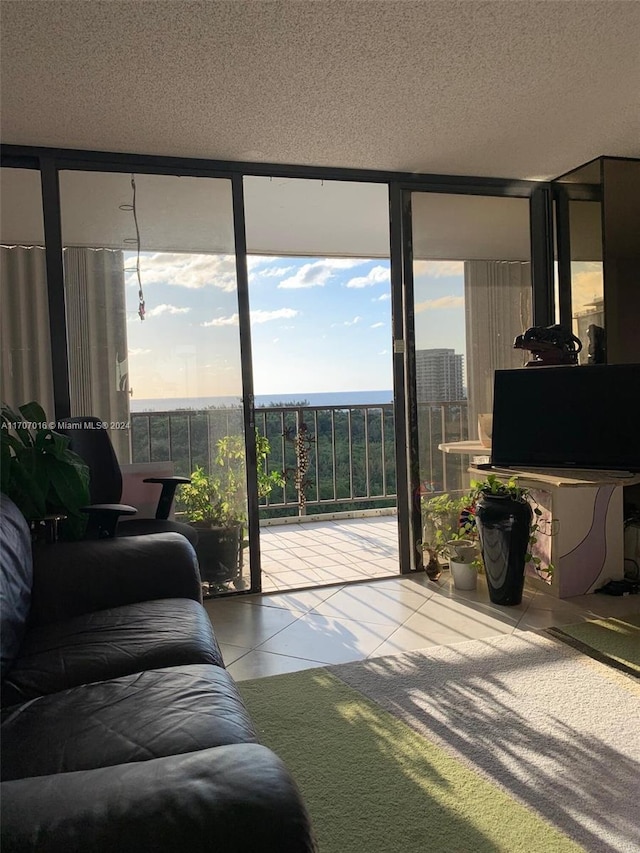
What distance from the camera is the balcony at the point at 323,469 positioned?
11.7 ft

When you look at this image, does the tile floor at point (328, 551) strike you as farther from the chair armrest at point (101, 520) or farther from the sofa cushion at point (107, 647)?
the sofa cushion at point (107, 647)

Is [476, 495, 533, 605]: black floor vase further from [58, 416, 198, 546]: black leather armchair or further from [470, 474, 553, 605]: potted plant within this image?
[58, 416, 198, 546]: black leather armchair

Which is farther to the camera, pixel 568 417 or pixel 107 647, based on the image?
pixel 568 417

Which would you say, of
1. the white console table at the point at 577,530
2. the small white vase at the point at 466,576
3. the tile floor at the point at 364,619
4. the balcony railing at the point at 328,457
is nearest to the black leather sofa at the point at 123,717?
the tile floor at the point at 364,619

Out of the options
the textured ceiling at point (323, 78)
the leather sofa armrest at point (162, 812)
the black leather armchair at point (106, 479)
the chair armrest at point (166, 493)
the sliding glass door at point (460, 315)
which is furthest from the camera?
the sliding glass door at point (460, 315)

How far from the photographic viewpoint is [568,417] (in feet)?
11.2

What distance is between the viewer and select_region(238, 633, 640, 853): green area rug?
159cm

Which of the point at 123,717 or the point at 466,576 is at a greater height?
the point at 123,717

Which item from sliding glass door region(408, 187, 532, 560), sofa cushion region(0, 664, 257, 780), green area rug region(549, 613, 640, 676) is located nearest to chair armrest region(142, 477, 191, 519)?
sliding glass door region(408, 187, 532, 560)

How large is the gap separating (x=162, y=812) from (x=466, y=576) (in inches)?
115

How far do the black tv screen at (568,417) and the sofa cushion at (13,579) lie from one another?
250 cm

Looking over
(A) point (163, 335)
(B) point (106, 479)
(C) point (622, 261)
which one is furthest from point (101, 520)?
(C) point (622, 261)

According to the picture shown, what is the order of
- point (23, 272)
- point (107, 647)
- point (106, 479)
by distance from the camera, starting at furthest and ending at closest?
point (23, 272), point (106, 479), point (107, 647)

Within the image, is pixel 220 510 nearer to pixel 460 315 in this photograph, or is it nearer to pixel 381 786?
pixel 460 315
